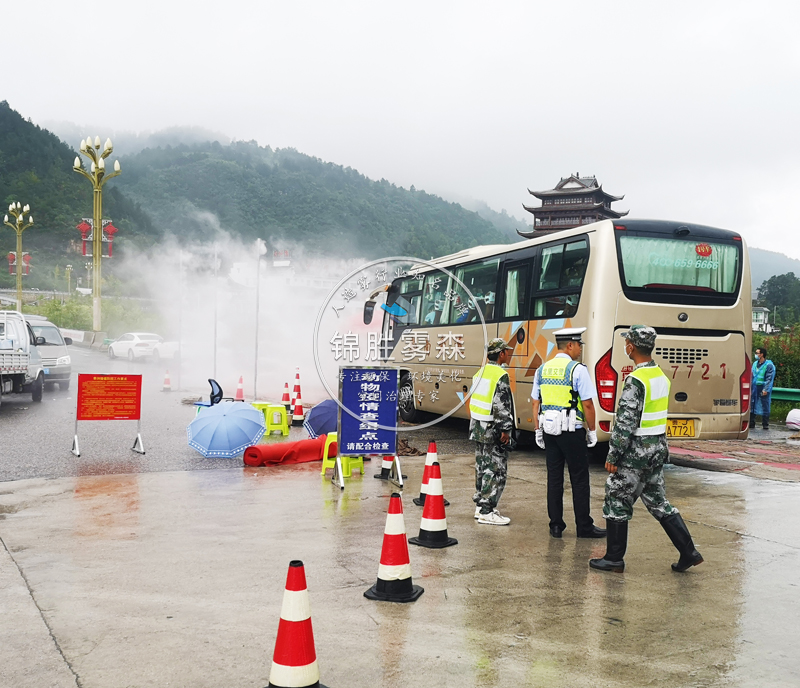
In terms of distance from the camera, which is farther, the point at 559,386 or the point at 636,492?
the point at 559,386

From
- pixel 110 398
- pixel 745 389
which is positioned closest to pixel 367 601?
pixel 110 398

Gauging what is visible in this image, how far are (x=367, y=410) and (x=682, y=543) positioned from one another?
4.32 m

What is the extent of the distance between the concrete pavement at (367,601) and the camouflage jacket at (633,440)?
831mm

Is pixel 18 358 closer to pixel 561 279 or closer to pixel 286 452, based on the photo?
pixel 286 452

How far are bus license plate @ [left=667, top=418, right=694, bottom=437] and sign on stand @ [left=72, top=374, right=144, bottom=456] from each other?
7.19 m

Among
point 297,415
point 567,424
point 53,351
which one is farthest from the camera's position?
point 53,351

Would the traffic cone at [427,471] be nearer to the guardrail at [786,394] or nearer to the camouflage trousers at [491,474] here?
the camouflage trousers at [491,474]

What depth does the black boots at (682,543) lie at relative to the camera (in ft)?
17.7

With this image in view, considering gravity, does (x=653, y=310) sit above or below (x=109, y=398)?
above

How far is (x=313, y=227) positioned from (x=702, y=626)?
12051 centimetres

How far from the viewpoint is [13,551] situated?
5750 mm

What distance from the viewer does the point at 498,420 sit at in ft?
22.5

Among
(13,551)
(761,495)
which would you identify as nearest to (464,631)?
(13,551)

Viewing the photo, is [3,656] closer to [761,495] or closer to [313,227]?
[761,495]
